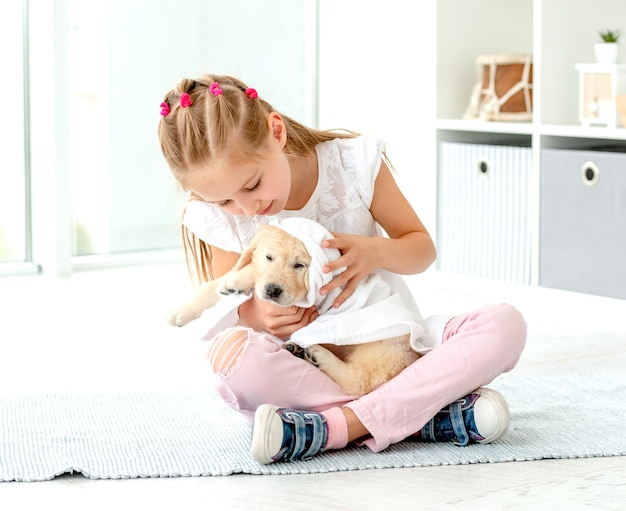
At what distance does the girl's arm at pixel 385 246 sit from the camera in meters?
1.27

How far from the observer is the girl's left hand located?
1.25m

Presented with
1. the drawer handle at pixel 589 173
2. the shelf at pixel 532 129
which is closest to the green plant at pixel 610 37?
the shelf at pixel 532 129

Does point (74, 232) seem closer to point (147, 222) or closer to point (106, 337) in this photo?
point (147, 222)

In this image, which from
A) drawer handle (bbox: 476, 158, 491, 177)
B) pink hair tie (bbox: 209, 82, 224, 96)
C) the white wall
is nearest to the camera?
pink hair tie (bbox: 209, 82, 224, 96)

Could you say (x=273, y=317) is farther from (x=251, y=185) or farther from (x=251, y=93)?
(x=251, y=93)

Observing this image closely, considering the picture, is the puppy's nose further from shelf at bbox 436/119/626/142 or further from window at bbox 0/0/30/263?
window at bbox 0/0/30/263

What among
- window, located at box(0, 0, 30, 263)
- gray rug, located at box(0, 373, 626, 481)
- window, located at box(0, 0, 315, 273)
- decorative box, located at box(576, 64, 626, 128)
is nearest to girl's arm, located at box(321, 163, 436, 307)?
gray rug, located at box(0, 373, 626, 481)

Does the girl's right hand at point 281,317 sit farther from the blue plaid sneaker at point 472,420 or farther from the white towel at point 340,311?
the blue plaid sneaker at point 472,420

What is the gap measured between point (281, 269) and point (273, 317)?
0.26ft

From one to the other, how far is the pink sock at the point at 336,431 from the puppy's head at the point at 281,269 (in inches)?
5.6

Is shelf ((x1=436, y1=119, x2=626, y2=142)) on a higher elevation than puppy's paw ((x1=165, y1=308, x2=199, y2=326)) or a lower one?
higher

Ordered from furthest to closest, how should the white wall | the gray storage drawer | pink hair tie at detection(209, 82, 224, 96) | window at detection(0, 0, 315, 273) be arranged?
1. window at detection(0, 0, 315, 273)
2. the white wall
3. the gray storage drawer
4. pink hair tie at detection(209, 82, 224, 96)

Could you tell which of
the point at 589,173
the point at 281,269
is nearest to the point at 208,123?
the point at 281,269

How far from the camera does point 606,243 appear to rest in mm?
2129
